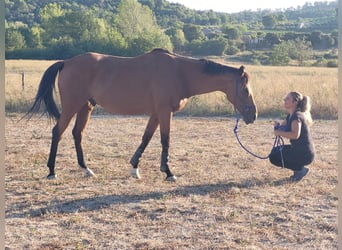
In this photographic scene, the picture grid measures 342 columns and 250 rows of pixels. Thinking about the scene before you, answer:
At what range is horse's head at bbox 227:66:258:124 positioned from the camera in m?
5.95

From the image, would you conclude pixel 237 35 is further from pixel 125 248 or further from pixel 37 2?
pixel 125 248

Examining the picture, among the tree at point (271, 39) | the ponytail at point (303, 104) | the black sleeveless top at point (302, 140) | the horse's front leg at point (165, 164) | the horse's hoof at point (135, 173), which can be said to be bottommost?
the horse's hoof at point (135, 173)

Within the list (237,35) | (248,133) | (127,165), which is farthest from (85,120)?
(237,35)

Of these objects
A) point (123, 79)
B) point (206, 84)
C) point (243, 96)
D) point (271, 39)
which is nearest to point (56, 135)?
point (123, 79)

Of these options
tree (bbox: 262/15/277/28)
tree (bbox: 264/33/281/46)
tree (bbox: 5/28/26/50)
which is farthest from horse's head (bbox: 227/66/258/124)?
tree (bbox: 262/15/277/28)

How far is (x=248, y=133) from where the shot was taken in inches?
383

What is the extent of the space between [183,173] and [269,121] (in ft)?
18.8

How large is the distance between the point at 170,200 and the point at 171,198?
68mm

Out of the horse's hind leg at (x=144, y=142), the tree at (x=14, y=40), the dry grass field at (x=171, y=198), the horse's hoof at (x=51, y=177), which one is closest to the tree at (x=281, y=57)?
the tree at (x=14, y=40)

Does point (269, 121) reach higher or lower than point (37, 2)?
lower

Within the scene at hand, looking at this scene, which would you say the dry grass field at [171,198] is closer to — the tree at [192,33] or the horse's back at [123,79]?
the horse's back at [123,79]

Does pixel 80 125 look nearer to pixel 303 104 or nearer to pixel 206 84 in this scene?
pixel 206 84

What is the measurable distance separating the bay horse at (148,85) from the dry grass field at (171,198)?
1.73ft

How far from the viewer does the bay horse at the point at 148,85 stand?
5926 millimetres
